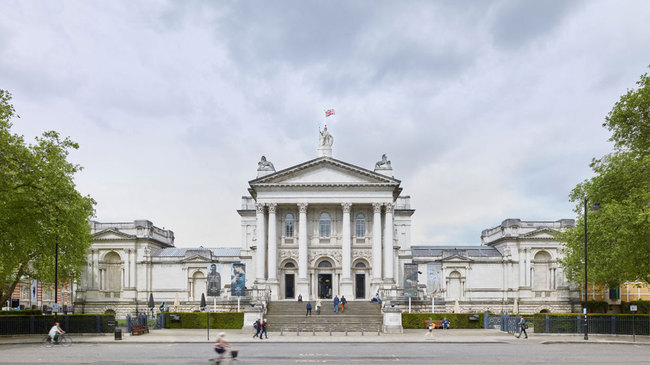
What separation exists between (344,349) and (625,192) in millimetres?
22329

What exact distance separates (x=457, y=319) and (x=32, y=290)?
216 ft

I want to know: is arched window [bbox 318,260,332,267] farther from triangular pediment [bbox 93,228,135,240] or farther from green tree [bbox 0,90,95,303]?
green tree [bbox 0,90,95,303]

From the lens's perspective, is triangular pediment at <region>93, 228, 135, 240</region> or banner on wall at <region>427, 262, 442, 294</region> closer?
banner on wall at <region>427, 262, 442, 294</region>

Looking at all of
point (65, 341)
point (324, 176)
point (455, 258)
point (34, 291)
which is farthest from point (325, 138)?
point (34, 291)

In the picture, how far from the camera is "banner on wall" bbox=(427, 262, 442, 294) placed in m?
75.4

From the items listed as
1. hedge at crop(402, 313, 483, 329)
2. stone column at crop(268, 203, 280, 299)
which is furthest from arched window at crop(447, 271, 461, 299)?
hedge at crop(402, 313, 483, 329)

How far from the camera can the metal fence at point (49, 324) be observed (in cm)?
4641

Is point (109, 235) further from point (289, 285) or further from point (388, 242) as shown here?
point (388, 242)

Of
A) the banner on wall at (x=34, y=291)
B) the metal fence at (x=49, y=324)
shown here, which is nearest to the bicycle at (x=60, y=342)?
the metal fence at (x=49, y=324)

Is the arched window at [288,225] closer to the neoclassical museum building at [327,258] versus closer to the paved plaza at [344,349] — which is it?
the neoclassical museum building at [327,258]

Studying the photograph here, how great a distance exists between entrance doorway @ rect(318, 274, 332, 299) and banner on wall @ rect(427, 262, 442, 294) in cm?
1108

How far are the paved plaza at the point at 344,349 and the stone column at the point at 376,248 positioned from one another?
63.0 feet

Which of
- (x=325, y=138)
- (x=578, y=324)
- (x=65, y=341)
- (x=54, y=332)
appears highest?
(x=325, y=138)

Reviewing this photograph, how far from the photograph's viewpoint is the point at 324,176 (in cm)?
7106
